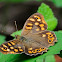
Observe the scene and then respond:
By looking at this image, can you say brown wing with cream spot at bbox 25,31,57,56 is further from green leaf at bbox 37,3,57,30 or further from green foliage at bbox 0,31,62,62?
green leaf at bbox 37,3,57,30

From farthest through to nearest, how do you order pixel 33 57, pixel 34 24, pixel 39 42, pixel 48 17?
1. pixel 48 17
2. pixel 34 24
3. pixel 39 42
4. pixel 33 57

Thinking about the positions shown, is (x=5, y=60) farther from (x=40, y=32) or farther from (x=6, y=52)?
(x=40, y=32)

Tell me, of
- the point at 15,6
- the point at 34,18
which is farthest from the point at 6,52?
the point at 15,6

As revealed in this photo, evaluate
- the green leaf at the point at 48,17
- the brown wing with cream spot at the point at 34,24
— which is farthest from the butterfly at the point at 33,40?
the green leaf at the point at 48,17

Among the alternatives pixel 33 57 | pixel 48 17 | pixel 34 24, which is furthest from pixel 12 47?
pixel 48 17

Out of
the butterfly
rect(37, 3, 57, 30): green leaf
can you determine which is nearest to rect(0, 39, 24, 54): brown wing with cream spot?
the butterfly

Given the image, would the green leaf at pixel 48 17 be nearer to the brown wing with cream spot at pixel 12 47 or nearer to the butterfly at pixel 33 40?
the butterfly at pixel 33 40

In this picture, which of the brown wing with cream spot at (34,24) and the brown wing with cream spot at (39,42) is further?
the brown wing with cream spot at (34,24)

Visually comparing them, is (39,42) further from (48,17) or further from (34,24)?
(48,17)
